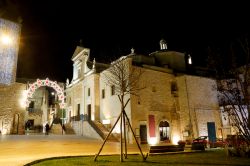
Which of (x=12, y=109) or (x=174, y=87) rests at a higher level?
(x=174, y=87)

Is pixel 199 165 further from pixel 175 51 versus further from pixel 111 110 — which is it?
pixel 175 51

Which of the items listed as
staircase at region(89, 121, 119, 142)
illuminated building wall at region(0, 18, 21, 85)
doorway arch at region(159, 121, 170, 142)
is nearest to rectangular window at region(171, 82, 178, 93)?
doorway arch at region(159, 121, 170, 142)

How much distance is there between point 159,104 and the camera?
2847 cm

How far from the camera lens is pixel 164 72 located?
30516 millimetres

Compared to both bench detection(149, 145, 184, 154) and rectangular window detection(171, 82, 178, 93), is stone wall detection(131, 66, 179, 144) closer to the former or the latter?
rectangular window detection(171, 82, 178, 93)

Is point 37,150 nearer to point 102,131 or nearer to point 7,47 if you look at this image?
point 7,47

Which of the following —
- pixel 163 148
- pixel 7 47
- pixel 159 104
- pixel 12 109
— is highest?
pixel 7 47

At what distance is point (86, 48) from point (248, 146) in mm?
28863

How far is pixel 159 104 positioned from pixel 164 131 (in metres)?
3.30

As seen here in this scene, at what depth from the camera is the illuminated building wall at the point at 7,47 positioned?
55.4 ft

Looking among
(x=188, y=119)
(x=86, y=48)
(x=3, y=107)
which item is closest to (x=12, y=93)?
(x=3, y=107)

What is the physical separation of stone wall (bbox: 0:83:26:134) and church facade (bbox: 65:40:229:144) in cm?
714

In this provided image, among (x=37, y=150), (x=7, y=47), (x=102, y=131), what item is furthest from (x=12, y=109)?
(x=37, y=150)

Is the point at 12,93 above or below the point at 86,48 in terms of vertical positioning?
below
